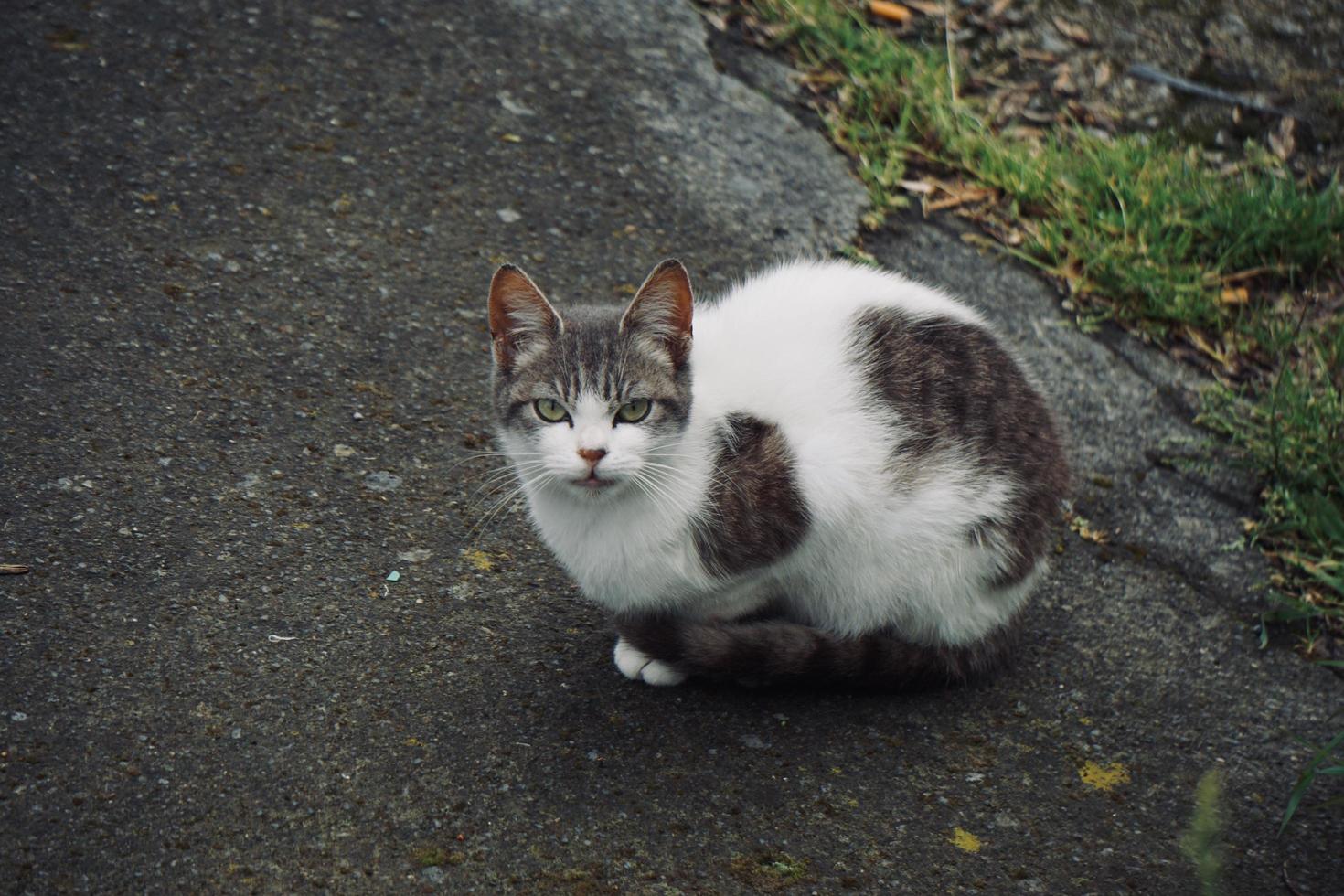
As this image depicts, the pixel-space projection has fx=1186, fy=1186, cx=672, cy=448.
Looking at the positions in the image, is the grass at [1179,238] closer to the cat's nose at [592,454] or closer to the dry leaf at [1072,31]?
the dry leaf at [1072,31]

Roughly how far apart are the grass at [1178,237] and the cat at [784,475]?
3.59 ft

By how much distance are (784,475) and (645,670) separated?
0.54 metres

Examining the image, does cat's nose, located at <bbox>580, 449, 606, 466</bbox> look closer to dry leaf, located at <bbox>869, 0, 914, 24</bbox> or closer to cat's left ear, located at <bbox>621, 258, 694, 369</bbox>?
cat's left ear, located at <bbox>621, 258, 694, 369</bbox>

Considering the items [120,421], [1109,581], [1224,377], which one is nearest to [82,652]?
[120,421]

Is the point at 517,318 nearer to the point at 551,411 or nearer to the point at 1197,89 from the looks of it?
the point at 551,411

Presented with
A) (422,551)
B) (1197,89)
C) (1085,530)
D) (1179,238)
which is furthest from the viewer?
(1197,89)

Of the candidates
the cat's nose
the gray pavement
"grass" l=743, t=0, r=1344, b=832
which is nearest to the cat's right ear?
the cat's nose

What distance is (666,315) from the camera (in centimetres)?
244

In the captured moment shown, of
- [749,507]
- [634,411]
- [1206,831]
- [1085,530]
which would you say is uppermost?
[634,411]

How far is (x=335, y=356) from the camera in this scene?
3.26 metres

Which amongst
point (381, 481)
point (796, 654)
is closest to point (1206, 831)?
point (796, 654)

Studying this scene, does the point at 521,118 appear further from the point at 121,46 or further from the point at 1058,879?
the point at 1058,879

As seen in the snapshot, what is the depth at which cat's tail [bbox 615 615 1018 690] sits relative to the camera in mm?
2480

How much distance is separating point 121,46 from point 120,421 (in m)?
1.78
